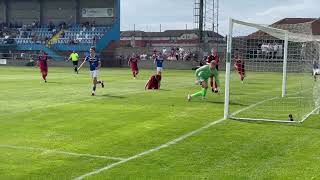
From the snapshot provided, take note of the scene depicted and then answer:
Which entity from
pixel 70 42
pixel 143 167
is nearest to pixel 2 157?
pixel 143 167

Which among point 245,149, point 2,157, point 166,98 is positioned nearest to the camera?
point 2,157

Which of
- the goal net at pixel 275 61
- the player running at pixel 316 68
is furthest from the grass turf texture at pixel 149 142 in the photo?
the player running at pixel 316 68

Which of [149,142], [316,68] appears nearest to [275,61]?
[316,68]

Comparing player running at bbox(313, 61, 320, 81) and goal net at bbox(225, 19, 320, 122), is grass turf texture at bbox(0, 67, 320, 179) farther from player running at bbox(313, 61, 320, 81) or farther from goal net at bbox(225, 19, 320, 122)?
player running at bbox(313, 61, 320, 81)

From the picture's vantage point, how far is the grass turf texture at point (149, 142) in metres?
8.27

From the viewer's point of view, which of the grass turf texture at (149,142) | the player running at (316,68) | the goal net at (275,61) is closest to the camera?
the grass turf texture at (149,142)

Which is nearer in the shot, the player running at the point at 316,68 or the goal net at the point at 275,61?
the goal net at the point at 275,61

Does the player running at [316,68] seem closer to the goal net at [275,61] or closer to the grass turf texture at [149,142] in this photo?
the goal net at [275,61]

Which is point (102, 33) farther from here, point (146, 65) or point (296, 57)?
point (296, 57)

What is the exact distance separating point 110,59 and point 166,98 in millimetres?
44007

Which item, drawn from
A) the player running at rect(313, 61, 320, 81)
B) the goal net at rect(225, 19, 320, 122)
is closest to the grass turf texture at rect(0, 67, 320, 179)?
the goal net at rect(225, 19, 320, 122)

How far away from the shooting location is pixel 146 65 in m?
61.4

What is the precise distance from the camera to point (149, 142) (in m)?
10.7

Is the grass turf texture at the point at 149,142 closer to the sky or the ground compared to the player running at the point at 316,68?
closer to the ground
